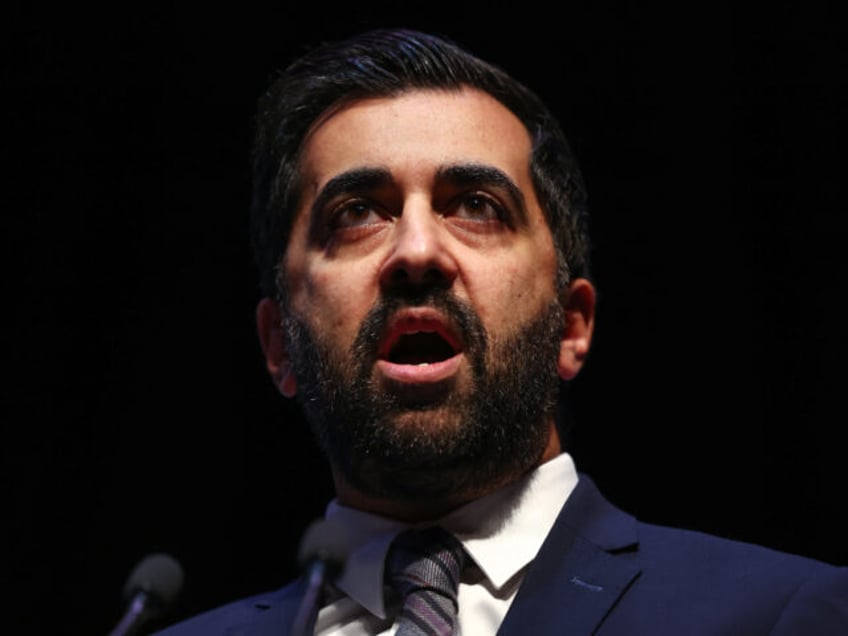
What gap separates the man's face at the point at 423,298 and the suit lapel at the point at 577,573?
0.53 feet

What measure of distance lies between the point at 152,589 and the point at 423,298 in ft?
2.32

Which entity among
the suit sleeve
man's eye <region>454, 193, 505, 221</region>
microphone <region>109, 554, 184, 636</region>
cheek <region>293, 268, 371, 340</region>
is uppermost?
man's eye <region>454, 193, 505, 221</region>

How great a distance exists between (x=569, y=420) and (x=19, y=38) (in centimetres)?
160

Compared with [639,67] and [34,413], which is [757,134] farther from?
[34,413]

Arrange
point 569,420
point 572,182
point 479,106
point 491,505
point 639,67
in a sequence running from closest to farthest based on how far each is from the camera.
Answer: point 491,505
point 479,106
point 572,182
point 569,420
point 639,67

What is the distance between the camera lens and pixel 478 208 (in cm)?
211

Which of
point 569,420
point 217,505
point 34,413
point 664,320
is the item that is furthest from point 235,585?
point 664,320

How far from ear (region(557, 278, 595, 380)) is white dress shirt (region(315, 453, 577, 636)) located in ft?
0.70

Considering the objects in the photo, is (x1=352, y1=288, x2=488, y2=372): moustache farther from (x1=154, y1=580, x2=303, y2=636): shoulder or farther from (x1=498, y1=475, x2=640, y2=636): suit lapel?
(x1=154, y1=580, x2=303, y2=636): shoulder

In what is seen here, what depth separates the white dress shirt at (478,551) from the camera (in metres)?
1.90

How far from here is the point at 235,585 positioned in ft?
9.24

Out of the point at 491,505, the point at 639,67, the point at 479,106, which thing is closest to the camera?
the point at 491,505

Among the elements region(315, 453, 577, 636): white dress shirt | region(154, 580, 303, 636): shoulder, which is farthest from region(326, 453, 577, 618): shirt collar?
region(154, 580, 303, 636): shoulder

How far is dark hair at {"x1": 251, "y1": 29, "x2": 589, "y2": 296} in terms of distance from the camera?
2.26 m
